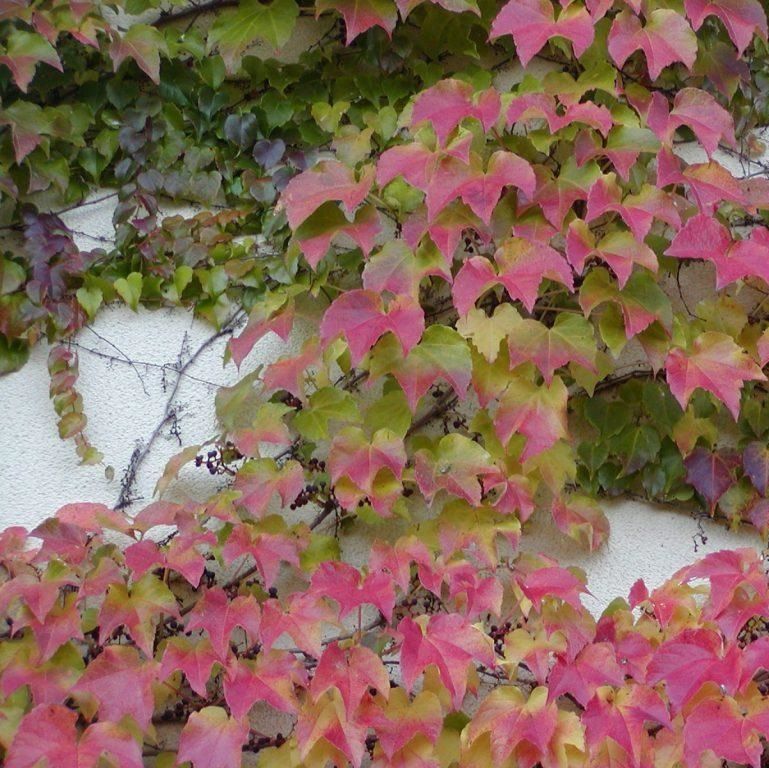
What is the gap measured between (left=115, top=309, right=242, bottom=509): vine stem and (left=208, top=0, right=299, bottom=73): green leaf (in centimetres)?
59

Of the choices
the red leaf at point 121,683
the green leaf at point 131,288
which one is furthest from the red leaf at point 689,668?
the green leaf at point 131,288

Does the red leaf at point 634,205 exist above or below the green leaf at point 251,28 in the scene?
below

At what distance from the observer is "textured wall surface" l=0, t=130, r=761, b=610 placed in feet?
7.12

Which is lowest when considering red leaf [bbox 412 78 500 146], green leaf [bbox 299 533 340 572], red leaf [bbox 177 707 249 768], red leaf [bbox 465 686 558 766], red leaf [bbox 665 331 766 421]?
red leaf [bbox 465 686 558 766]

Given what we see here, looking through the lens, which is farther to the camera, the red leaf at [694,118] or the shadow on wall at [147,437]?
the shadow on wall at [147,437]

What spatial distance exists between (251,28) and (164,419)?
913mm

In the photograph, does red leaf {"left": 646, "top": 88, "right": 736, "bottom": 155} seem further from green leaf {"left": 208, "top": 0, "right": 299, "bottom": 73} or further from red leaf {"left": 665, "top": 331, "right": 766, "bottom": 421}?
green leaf {"left": 208, "top": 0, "right": 299, "bottom": 73}

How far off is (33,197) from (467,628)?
140 cm

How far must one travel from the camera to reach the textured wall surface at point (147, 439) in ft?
7.12

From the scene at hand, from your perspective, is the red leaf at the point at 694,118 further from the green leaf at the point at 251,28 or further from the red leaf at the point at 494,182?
the green leaf at the point at 251,28

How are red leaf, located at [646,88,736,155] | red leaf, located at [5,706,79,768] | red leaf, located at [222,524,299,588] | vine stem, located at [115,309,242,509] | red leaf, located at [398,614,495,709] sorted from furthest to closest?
vine stem, located at [115,309,242,509], red leaf, located at [646,88,736,155], red leaf, located at [222,524,299,588], red leaf, located at [398,614,495,709], red leaf, located at [5,706,79,768]

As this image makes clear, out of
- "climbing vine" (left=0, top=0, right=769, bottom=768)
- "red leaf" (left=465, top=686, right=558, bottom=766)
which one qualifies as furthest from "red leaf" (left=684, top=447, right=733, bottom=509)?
"red leaf" (left=465, top=686, right=558, bottom=766)

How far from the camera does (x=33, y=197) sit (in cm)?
229

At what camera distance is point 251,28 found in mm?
2234
